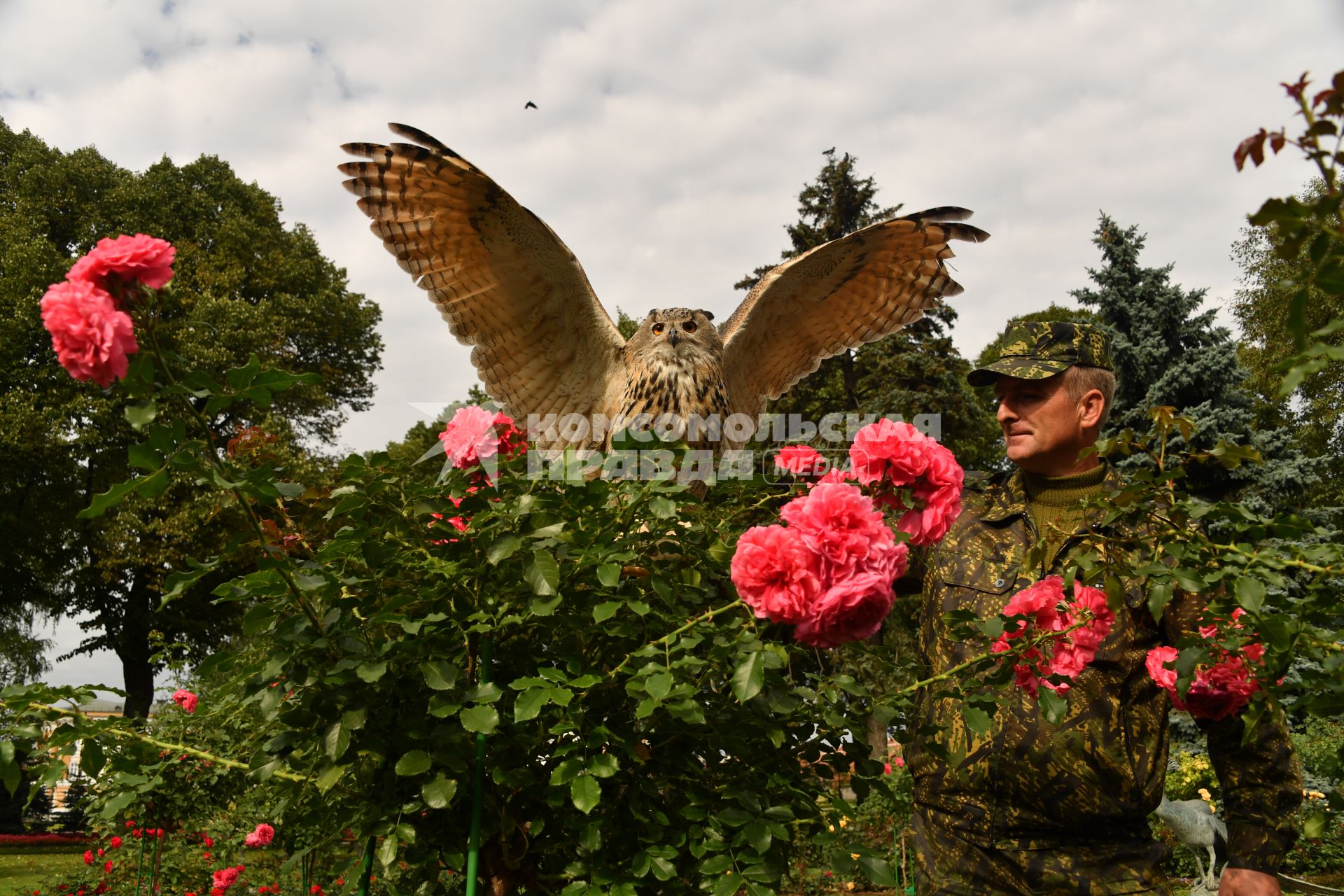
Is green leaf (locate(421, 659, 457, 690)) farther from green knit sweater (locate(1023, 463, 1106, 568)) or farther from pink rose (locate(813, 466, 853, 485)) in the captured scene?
green knit sweater (locate(1023, 463, 1106, 568))

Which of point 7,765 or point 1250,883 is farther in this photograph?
point 1250,883

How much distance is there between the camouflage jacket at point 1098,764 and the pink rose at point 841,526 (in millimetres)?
1057

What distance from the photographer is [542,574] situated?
1.16 m

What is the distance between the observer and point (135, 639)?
56.5 ft

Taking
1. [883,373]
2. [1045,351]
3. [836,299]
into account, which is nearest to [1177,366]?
[883,373]

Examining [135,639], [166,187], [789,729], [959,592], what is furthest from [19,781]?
[166,187]

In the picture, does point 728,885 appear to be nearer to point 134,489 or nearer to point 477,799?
point 477,799

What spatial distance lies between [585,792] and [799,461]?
701 mm

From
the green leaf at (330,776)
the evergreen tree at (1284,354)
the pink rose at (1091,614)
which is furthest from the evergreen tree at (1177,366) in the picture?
the green leaf at (330,776)

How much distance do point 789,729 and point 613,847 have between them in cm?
30

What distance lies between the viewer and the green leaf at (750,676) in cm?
105

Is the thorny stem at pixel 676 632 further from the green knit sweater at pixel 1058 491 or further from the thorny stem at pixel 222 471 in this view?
the green knit sweater at pixel 1058 491

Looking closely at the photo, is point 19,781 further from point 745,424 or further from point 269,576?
point 745,424

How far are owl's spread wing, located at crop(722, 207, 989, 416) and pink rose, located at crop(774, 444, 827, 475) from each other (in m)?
2.16
